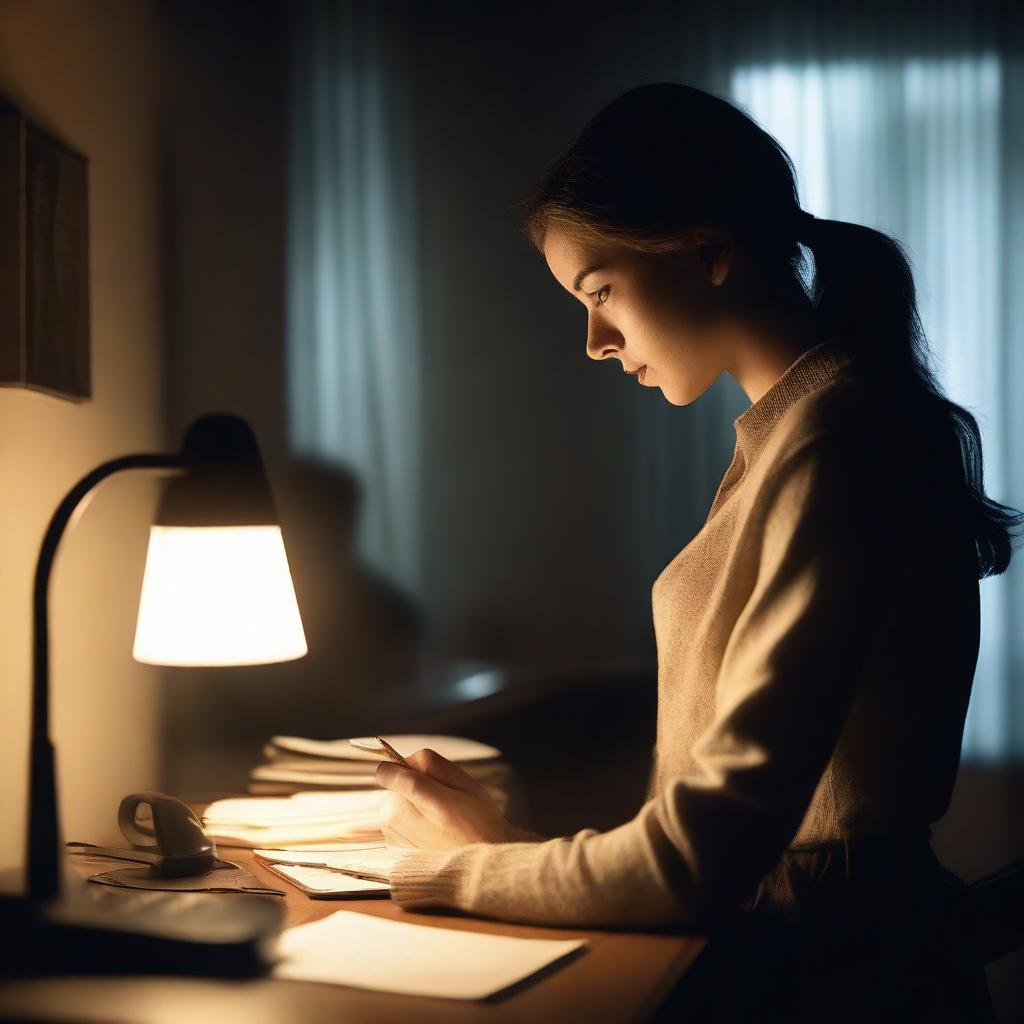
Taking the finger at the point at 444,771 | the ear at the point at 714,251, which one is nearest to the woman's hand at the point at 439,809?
the finger at the point at 444,771

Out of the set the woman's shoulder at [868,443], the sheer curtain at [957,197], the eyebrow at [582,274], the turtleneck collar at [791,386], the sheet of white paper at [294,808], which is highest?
the sheer curtain at [957,197]

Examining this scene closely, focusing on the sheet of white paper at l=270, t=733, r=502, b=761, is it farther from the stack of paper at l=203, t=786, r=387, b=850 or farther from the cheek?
the cheek

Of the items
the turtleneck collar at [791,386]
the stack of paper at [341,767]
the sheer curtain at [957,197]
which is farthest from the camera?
the sheer curtain at [957,197]

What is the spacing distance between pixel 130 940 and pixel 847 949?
1.85 ft

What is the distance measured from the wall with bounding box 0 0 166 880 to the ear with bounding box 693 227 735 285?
795 millimetres

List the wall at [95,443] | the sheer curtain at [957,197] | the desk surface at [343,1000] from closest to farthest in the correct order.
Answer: the desk surface at [343,1000]
the wall at [95,443]
the sheer curtain at [957,197]

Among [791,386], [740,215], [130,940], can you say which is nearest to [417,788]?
[130,940]

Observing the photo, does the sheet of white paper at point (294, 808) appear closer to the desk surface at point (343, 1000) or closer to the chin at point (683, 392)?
the desk surface at point (343, 1000)

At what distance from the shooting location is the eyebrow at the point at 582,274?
3.87ft

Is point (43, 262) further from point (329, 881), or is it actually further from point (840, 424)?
point (840, 424)

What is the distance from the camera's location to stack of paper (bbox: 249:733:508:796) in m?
1.51

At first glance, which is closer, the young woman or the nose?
the young woman

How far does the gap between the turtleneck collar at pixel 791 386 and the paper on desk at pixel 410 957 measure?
1.79ft

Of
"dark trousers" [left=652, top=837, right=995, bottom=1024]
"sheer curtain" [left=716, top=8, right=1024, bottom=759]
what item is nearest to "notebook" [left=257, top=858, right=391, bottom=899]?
"dark trousers" [left=652, top=837, right=995, bottom=1024]
